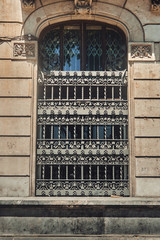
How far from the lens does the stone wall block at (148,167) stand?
29.9 feet

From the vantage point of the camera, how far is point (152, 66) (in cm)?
956

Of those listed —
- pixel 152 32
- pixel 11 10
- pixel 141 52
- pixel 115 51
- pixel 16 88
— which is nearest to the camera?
pixel 16 88

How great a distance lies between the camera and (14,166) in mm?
9180

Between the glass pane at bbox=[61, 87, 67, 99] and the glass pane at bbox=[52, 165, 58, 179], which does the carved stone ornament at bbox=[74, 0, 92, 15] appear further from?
the glass pane at bbox=[52, 165, 58, 179]

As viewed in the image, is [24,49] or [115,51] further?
[115,51]

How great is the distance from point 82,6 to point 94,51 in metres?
1.34

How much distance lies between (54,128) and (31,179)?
1.58 metres

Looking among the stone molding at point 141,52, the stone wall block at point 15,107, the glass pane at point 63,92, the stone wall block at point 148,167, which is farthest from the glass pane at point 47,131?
the stone molding at point 141,52

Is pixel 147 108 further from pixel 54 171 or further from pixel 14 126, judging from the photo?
pixel 14 126

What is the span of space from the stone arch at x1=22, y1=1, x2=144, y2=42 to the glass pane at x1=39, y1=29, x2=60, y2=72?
451mm

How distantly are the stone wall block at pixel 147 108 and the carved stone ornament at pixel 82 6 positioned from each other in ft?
10.0

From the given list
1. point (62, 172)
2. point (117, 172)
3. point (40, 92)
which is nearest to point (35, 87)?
point (40, 92)

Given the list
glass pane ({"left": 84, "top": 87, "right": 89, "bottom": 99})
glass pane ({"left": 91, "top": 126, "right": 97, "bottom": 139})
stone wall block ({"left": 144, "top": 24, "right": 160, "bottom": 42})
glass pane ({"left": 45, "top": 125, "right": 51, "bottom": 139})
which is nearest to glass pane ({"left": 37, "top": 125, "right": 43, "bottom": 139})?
glass pane ({"left": 45, "top": 125, "right": 51, "bottom": 139})

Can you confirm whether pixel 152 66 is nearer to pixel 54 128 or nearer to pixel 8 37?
pixel 54 128
